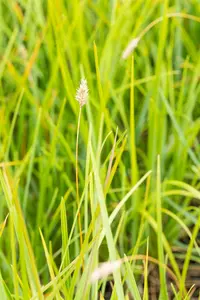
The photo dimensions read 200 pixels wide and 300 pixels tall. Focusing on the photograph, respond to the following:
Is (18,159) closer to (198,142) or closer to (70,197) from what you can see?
(70,197)

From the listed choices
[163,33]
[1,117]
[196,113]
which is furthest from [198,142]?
[1,117]

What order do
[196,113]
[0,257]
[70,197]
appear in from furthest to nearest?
[196,113], [70,197], [0,257]

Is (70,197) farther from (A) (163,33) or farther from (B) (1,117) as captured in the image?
(A) (163,33)

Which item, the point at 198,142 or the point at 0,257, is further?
the point at 198,142

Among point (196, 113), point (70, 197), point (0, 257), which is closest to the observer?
point (0, 257)

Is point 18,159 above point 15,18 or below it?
below

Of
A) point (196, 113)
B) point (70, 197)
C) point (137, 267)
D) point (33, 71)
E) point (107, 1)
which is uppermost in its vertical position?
point (107, 1)

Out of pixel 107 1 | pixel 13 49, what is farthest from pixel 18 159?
pixel 107 1
